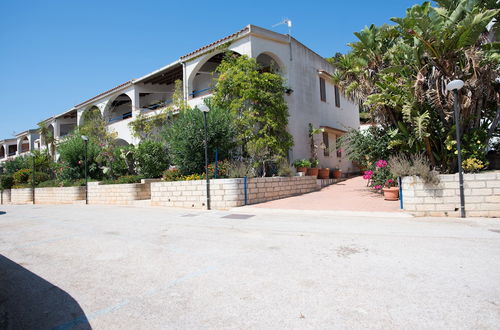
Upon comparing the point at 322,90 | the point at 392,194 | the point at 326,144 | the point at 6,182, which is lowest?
the point at 392,194

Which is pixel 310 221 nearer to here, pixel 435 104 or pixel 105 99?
pixel 435 104

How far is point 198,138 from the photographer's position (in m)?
13.5

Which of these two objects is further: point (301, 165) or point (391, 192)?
point (301, 165)

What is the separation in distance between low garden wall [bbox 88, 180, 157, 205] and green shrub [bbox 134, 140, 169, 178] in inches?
36.9

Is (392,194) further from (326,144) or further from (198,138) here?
(326,144)

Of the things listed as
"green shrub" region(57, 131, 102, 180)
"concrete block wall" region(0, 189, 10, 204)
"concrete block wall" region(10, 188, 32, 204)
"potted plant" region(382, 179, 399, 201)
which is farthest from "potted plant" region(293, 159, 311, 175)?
"concrete block wall" region(0, 189, 10, 204)

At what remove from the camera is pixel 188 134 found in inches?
538

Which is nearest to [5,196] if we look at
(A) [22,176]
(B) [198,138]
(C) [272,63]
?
(A) [22,176]

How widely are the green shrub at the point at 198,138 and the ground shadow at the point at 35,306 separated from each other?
9856 millimetres

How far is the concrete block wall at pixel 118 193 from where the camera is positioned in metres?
16.6

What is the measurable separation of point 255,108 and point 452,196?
930 centimetres

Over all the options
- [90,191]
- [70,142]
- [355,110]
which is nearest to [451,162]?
[355,110]

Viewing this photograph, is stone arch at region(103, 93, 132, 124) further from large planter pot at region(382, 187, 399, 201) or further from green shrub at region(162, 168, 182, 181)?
large planter pot at region(382, 187, 399, 201)

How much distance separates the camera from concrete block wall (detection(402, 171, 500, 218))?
7.92 m
